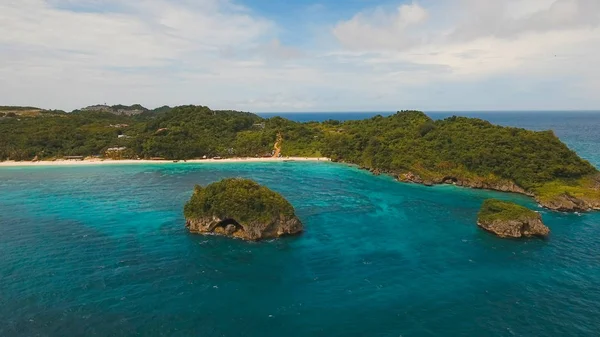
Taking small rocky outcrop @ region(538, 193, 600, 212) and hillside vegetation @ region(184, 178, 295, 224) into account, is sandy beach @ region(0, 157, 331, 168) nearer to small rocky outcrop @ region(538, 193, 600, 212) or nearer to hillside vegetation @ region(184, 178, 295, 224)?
hillside vegetation @ region(184, 178, 295, 224)

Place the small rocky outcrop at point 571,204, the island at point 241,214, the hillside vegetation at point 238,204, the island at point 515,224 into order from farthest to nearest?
the small rocky outcrop at point 571,204
the island at point 515,224
the hillside vegetation at point 238,204
the island at point 241,214

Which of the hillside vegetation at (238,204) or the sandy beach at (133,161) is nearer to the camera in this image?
the hillside vegetation at (238,204)

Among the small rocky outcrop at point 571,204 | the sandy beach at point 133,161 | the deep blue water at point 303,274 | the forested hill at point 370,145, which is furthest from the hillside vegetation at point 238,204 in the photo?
the sandy beach at point 133,161

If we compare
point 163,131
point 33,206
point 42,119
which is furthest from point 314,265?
point 42,119

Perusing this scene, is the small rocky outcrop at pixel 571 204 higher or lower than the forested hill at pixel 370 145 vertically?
lower

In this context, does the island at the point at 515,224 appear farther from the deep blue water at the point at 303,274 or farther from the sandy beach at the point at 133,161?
the sandy beach at the point at 133,161

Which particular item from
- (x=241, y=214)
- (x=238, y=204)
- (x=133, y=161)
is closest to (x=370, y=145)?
(x=238, y=204)

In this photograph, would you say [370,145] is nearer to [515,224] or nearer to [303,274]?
[515,224]
